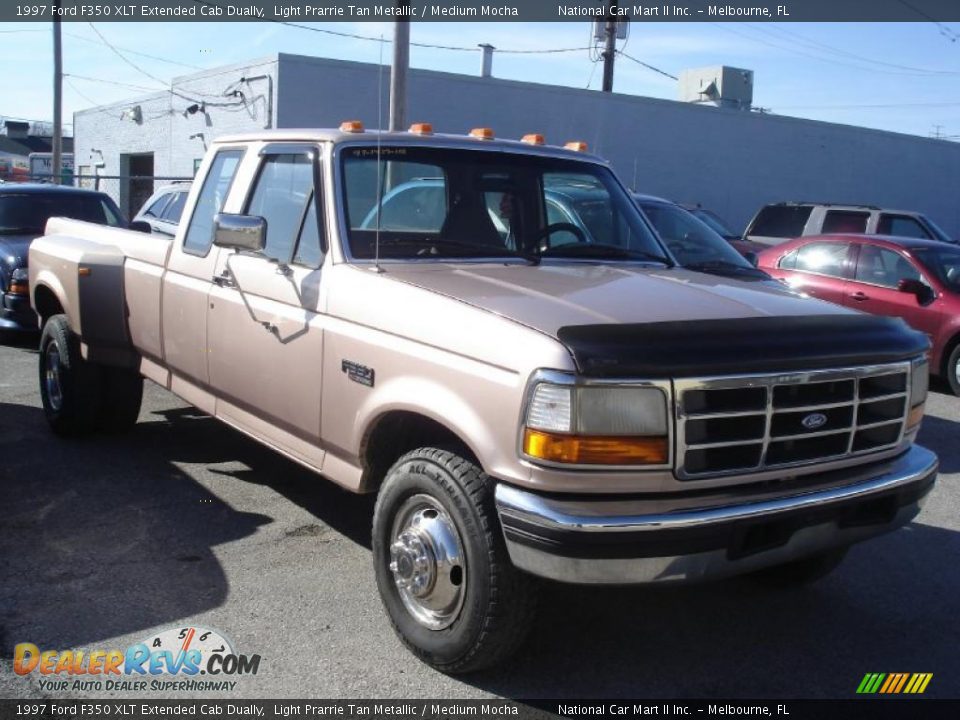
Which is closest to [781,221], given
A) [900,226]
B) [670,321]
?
[900,226]

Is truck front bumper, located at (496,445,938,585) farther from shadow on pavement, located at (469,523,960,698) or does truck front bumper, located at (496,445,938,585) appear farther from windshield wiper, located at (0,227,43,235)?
windshield wiper, located at (0,227,43,235)

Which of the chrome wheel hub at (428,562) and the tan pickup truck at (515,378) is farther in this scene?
the chrome wheel hub at (428,562)

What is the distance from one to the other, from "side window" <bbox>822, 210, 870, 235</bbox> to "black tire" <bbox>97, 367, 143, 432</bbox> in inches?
470

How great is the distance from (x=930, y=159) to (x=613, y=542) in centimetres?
3260

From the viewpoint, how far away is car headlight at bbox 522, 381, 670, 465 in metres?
3.19

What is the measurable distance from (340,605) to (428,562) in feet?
2.76

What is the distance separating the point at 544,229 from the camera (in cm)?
498

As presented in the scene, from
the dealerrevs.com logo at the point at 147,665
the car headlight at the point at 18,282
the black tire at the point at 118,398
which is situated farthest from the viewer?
the car headlight at the point at 18,282

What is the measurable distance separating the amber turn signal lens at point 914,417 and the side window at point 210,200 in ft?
11.7

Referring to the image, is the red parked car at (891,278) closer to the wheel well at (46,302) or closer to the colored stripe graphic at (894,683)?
the colored stripe graphic at (894,683)

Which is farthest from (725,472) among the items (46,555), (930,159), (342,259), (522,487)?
(930,159)

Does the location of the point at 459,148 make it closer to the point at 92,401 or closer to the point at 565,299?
the point at 565,299

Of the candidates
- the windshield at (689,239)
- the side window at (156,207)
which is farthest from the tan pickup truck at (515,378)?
the side window at (156,207)

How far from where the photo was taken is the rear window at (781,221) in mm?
16219
